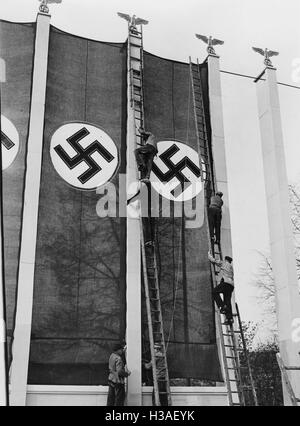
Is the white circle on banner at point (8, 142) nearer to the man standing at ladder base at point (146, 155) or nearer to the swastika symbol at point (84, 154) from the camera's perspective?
the swastika symbol at point (84, 154)

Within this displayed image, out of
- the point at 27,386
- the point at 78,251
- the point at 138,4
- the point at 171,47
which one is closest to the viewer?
the point at 27,386

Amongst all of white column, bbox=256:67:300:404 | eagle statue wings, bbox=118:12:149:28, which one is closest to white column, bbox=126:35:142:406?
eagle statue wings, bbox=118:12:149:28

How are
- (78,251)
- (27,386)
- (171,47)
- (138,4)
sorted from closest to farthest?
(27,386) → (78,251) → (138,4) → (171,47)

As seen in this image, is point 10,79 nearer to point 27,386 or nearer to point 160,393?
point 27,386

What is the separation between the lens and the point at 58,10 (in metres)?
8.70

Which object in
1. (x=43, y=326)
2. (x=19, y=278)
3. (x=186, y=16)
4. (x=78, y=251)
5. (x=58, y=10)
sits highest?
(x=58, y=10)

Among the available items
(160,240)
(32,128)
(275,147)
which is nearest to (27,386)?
(160,240)

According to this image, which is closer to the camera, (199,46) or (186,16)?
(186,16)

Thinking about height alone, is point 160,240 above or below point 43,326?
above

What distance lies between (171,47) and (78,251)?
4081 millimetres

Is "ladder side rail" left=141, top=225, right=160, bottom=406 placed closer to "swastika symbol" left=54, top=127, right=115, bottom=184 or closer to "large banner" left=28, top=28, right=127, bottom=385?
"large banner" left=28, top=28, right=127, bottom=385

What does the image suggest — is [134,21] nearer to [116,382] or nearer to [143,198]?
[143,198]

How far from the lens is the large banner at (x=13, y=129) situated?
7.45m

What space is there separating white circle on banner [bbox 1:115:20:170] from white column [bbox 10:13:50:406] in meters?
0.22
